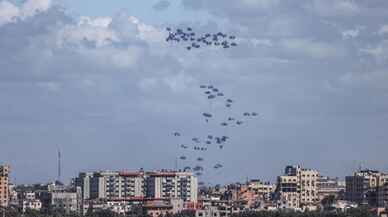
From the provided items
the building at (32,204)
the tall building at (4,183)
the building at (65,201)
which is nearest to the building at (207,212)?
the building at (65,201)

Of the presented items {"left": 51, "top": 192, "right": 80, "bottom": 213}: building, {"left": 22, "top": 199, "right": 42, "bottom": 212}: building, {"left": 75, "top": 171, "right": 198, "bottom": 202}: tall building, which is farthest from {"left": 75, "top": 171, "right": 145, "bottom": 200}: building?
{"left": 22, "top": 199, "right": 42, "bottom": 212}: building

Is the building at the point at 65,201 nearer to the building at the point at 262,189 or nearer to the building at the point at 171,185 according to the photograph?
the building at the point at 171,185

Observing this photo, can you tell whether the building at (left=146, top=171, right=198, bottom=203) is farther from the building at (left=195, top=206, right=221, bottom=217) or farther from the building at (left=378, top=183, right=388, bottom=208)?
the building at (left=195, top=206, right=221, bottom=217)

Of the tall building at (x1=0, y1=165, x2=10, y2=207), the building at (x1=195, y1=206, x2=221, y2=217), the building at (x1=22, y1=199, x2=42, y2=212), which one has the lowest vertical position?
the building at (x1=195, y1=206, x2=221, y2=217)

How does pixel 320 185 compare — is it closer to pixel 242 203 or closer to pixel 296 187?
pixel 296 187

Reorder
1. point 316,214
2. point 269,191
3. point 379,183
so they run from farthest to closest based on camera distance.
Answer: point 269,191 → point 379,183 → point 316,214

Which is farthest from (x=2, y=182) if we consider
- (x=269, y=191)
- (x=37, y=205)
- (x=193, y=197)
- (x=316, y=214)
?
(x=316, y=214)

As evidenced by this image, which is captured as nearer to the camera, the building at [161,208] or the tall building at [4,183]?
the building at [161,208]
